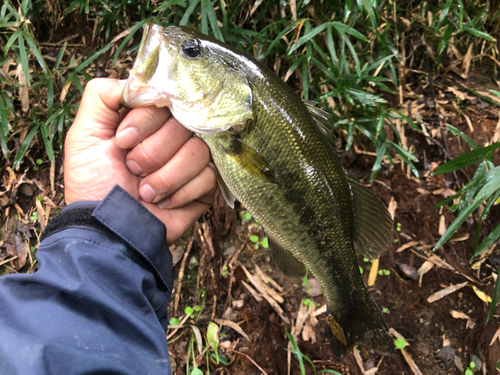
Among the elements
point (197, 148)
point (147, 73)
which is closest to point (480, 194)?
point (197, 148)

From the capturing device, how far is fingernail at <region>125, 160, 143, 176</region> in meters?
1.42

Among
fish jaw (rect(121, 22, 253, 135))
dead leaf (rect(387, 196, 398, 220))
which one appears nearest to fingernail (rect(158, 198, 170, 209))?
fish jaw (rect(121, 22, 253, 135))

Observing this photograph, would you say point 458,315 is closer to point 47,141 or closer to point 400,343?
point 400,343

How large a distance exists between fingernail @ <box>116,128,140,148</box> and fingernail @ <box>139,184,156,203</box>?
21cm

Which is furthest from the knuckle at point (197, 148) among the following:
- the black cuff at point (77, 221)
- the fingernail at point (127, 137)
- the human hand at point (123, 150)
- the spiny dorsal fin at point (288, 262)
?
the spiny dorsal fin at point (288, 262)

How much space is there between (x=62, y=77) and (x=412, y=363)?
146 inches

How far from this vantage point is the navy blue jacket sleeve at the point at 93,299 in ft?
3.03

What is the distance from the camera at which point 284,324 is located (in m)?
2.40

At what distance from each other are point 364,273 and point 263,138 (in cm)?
178

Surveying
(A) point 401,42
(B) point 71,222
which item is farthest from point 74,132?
(A) point 401,42

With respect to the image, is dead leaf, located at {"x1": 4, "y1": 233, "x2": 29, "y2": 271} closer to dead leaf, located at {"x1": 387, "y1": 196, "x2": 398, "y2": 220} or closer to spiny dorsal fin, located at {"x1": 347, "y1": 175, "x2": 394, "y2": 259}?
spiny dorsal fin, located at {"x1": 347, "y1": 175, "x2": 394, "y2": 259}

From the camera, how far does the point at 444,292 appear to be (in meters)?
2.45

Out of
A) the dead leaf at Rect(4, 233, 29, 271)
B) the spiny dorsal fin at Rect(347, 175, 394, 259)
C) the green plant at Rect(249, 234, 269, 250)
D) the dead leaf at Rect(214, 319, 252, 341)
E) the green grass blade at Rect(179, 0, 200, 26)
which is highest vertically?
the green grass blade at Rect(179, 0, 200, 26)

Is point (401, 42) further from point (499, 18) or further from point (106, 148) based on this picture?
point (106, 148)
